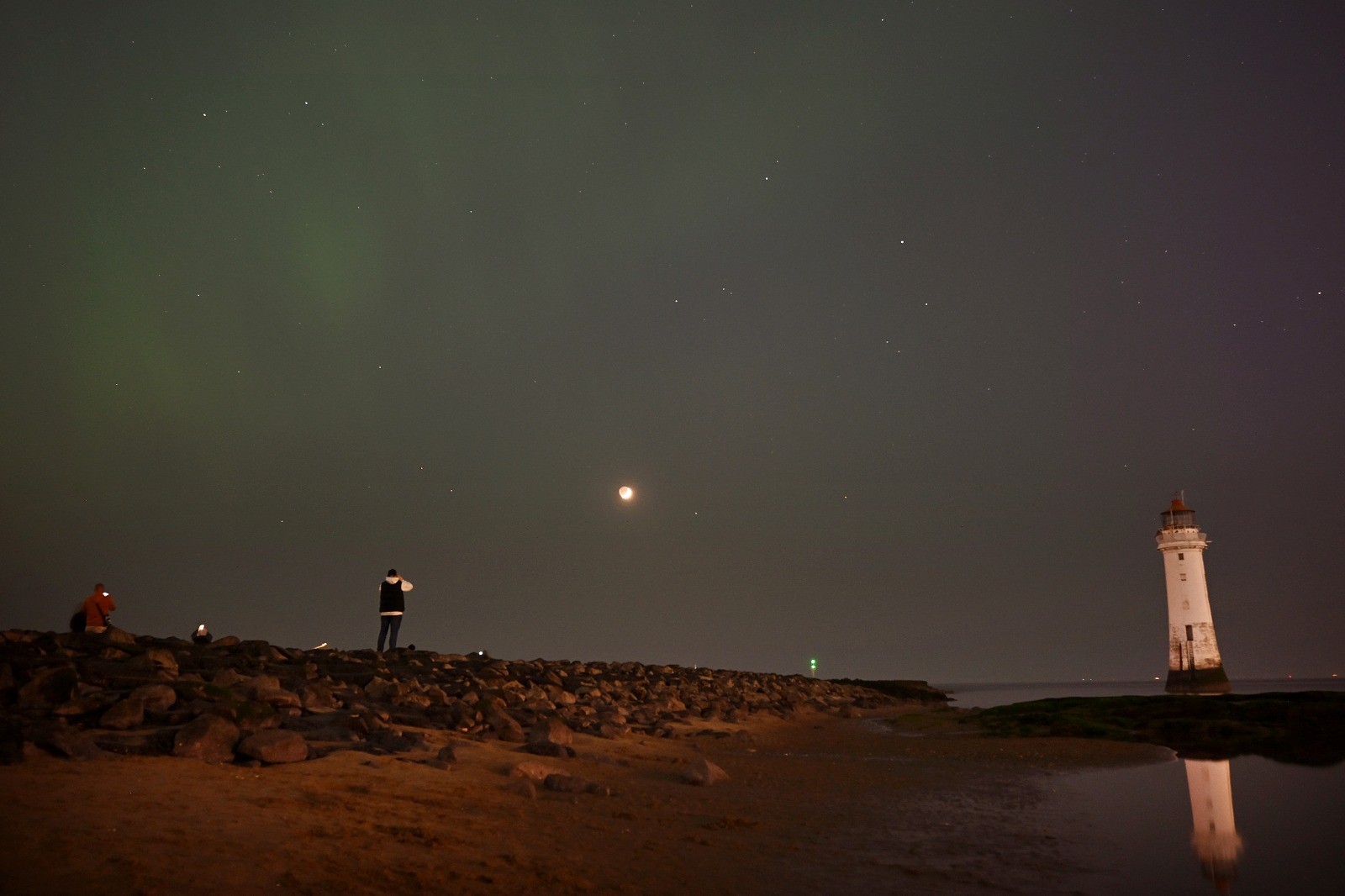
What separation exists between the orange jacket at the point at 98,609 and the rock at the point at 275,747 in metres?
14.2

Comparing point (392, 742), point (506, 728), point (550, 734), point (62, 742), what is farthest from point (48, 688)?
point (550, 734)

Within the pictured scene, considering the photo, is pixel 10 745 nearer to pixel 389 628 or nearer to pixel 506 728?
pixel 506 728

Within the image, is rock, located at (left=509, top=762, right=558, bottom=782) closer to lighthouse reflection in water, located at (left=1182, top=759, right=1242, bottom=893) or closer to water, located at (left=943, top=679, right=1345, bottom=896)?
water, located at (left=943, top=679, right=1345, bottom=896)

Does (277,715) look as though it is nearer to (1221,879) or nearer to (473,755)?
(473,755)

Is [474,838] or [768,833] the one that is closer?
[474,838]

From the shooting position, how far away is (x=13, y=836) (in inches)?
192

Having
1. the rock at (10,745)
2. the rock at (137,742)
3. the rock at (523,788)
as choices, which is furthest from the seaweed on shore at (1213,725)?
the rock at (10,745)

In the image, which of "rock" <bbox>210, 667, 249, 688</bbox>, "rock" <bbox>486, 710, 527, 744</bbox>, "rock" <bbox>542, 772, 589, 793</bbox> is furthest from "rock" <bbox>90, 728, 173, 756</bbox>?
"rock" <bbox>486, 710, 527, 744</bbox>

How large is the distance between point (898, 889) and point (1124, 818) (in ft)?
16.6

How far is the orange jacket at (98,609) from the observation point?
18.5 m

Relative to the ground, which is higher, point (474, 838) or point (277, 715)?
point (277, 715)

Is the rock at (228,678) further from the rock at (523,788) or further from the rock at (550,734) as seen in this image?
the rock at (523,788)

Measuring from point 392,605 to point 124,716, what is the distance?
1332cm

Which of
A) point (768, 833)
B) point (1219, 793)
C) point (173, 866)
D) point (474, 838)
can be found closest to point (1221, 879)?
point (768, 833)
